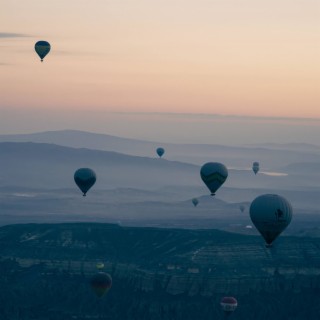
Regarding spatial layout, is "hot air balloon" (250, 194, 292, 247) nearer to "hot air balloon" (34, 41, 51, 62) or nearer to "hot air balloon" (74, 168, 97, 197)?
"hot air balloon" (34, 41, 51, 62)

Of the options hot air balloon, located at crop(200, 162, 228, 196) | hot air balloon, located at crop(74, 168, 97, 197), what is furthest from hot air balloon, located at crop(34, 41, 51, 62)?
hot air balloon, located at crop(200, 162, 228, 196)

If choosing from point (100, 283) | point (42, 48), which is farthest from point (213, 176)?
Answer: point (100, 283)

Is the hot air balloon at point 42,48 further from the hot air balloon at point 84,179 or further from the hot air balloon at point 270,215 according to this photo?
the hot air balloon at point 270,215

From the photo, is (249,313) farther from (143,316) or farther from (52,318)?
(52,318)

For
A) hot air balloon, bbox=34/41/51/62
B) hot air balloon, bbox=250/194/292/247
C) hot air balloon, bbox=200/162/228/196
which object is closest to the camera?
hot air balloon, bbox=250/194/292/247

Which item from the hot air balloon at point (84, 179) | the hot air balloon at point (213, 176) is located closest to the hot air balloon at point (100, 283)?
the hot air balloon at point (84, 179)

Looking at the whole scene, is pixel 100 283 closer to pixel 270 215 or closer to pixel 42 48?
pixel 42 48
